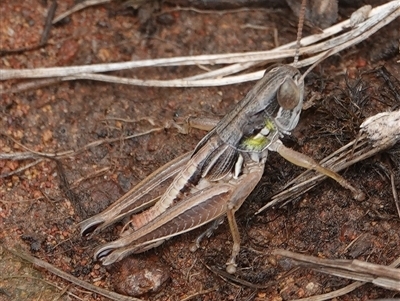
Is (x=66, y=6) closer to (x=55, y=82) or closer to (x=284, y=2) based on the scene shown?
(x=55, y=82)

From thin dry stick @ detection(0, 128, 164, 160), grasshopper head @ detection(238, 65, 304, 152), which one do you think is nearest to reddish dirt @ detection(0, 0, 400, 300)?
thin dry stick @ detection(0, 128, 164, 160)

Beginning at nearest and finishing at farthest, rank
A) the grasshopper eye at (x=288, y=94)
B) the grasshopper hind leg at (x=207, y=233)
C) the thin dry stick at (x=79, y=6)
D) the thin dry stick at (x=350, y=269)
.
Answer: the thin dry stick at (x=350, y=269)
the grasshopper eye at (x=288, y=94)
the grasshopper hind leg at (x=207, y=233)
the thin dry stick at (x=79, y=6)

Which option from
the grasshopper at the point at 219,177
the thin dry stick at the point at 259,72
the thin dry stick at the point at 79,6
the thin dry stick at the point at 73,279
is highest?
the thin dry stick at the point at 79,6

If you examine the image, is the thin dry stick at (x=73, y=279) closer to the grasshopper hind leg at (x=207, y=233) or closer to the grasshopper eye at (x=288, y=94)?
the grasshopper hind leg at (x=207, y=233)

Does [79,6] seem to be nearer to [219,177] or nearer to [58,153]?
[58,153]

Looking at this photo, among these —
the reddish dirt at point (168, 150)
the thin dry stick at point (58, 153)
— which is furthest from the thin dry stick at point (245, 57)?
the thin dry stick at point (58, 153)

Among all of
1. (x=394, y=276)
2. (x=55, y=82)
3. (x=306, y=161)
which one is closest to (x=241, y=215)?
(x=306, y=161)

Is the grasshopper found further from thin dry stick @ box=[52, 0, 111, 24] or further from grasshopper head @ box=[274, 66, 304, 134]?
thin dry stick @ box=[52, 0, 111, 24]
